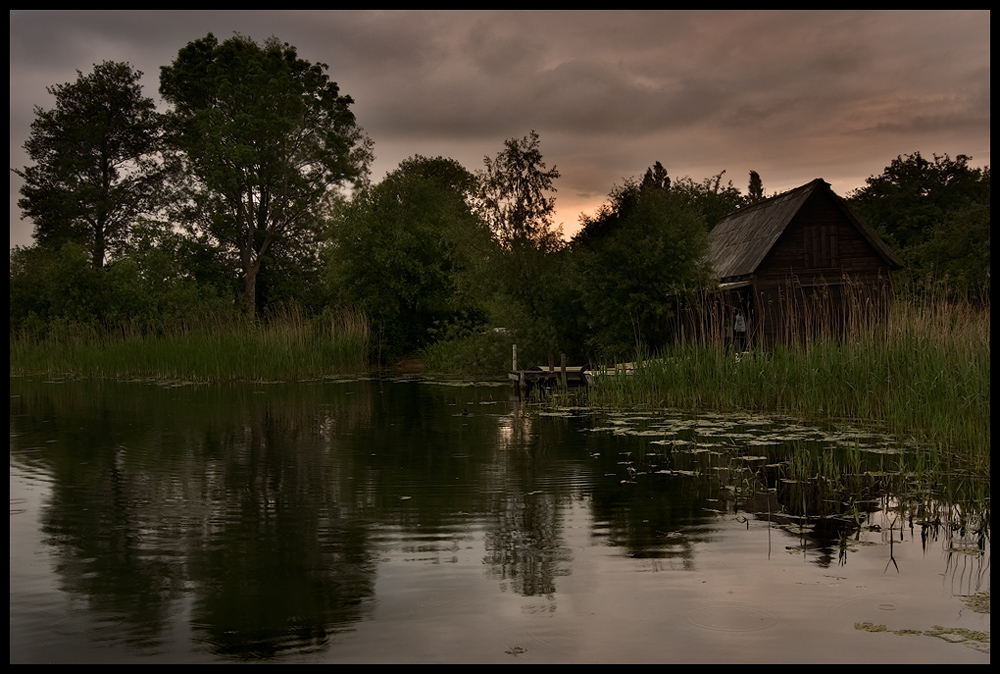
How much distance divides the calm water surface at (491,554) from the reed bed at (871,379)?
84 cm

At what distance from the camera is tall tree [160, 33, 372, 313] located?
40.3m

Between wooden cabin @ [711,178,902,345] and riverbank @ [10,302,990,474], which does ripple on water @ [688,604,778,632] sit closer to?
riverbank @ [10,302,990,474]

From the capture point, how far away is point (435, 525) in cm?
769

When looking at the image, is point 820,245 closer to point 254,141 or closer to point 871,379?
point 871,379

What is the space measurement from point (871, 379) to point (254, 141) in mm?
34162

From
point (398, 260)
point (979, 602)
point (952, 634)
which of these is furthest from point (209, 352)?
point (952, 634)

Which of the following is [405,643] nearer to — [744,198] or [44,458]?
[44,458]

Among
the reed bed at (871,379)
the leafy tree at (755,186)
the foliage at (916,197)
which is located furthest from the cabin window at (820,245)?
the leafy tree at (755,186)

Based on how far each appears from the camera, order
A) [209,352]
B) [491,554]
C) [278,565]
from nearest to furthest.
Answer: [278,565] → [491,554] → [209,352]

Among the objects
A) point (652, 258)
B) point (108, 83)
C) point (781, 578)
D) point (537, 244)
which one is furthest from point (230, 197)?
point (781, 578)

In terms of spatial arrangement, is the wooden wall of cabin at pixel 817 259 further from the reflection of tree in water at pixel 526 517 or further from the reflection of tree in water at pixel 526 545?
the reflection of tree in water at pixel 526 545

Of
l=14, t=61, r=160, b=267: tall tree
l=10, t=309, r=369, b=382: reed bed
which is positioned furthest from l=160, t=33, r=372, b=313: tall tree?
l=10, t=309, r=369, b=382: reed bed

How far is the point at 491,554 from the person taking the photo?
261 inches
